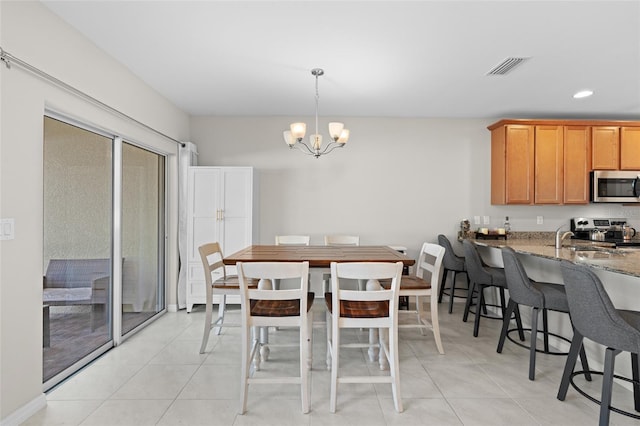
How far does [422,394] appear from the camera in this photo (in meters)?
2.32

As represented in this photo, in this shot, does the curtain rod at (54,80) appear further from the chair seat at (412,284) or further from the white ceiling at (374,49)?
the chair seat at (412,284)

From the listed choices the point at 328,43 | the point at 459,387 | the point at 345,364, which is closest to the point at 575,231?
the point at 459,387

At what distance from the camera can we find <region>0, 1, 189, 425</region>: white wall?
1.93 metres

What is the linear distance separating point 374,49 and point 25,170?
8.36 ft

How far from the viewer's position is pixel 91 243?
286cm

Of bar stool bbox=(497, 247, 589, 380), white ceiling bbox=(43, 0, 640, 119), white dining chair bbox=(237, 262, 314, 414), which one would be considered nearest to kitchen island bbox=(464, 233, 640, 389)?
bar stool bbox=(497, 247, 589, 380)

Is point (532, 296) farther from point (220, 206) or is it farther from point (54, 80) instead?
point (54, 80)

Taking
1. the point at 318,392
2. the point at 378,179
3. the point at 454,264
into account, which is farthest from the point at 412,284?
the point at 378,179

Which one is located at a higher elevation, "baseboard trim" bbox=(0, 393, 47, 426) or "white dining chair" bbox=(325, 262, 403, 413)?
"white dining chair" bbox=(325, 262, 403, 413)

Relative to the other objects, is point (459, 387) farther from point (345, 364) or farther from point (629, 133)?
point (629, 133)

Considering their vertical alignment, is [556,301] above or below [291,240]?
below

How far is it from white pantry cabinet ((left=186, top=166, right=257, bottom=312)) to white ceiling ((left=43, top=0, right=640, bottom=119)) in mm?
874

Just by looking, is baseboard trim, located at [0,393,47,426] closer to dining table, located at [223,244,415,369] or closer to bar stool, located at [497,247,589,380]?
dining table, located at [223,244,415,369]

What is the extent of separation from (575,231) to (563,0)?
361cm
